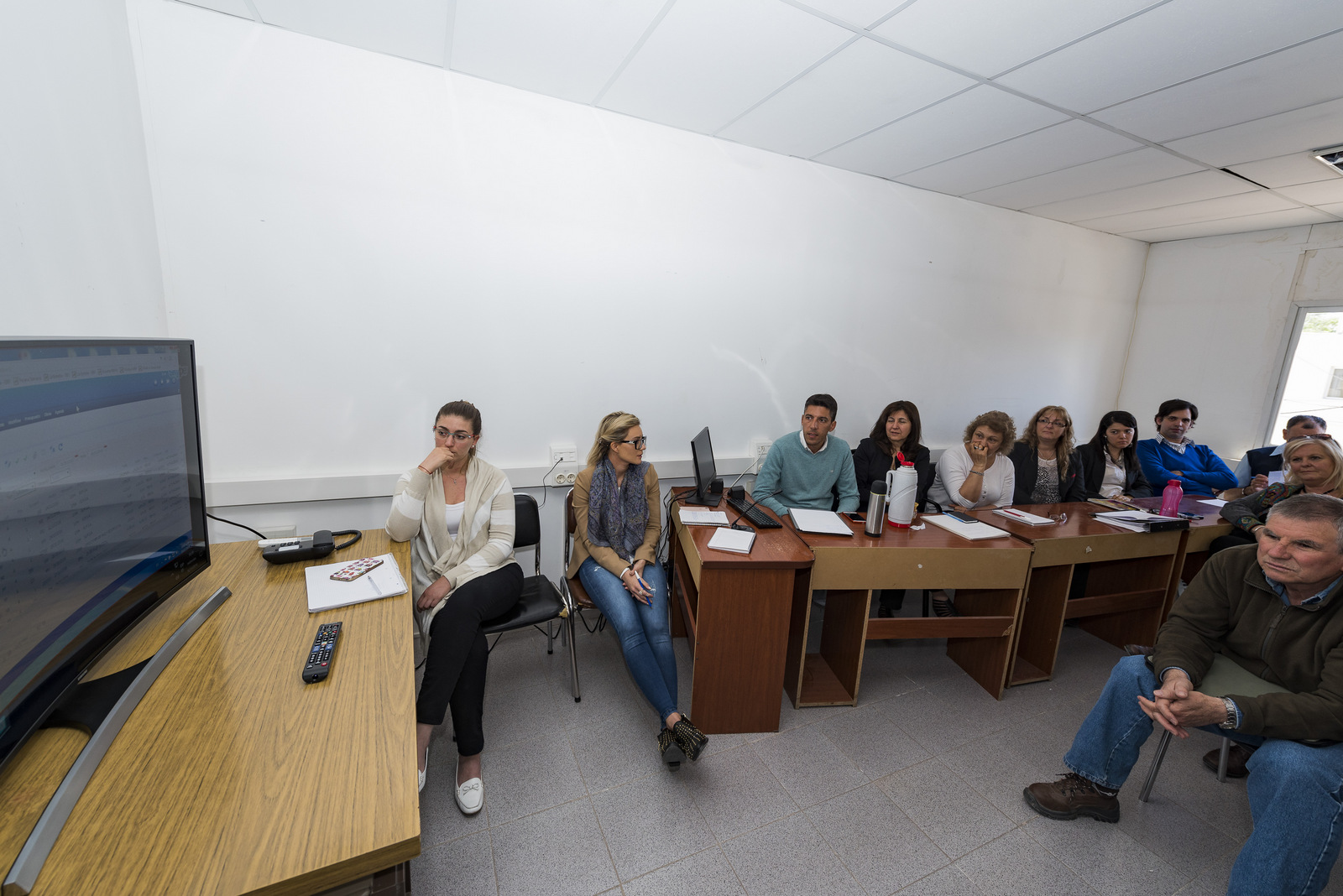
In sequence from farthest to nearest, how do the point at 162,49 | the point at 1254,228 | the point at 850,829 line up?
the point at 1254,228
the point at 162,49
the point at 850,829

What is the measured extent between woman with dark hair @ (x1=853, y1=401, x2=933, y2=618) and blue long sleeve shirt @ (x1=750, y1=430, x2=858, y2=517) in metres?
0.14

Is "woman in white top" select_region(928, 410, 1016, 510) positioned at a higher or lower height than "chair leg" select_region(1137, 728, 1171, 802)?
higher

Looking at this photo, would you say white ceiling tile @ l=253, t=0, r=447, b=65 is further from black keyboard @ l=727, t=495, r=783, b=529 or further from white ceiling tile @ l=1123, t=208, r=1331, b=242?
white ceiling tile @ l=1123, t=208, r=1331, b=242

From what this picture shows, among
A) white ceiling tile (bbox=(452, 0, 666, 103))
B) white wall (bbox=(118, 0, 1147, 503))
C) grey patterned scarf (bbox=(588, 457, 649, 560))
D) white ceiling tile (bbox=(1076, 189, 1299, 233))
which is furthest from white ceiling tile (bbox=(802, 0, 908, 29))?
white ceiling tile (bbox=(1076, 189, 1299, 233))

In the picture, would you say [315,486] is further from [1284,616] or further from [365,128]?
[1284,616]

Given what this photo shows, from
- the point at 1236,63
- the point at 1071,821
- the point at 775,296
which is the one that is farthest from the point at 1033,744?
the point at 1236,63

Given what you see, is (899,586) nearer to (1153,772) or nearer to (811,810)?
(811,810)

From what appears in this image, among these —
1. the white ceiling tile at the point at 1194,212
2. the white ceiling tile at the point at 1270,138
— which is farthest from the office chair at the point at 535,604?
the white ceiling tile at the point at 1194,212

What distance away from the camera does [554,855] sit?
5.31 ft

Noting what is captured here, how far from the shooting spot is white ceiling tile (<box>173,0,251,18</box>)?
6.27ft

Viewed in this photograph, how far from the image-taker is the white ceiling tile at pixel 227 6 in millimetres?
1912

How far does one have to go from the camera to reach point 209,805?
2.77 feet

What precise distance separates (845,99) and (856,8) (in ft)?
2.10

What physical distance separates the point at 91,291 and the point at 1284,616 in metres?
3.81
